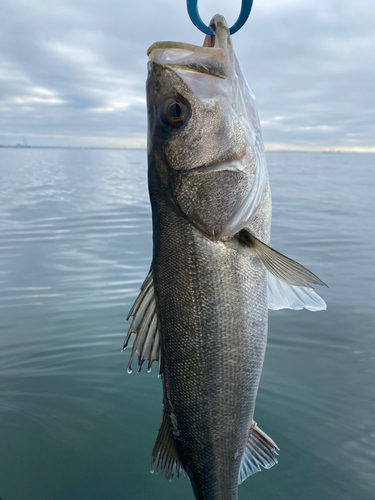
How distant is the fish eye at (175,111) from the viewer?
73.4 inches

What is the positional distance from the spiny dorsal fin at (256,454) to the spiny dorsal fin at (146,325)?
66 centimetres

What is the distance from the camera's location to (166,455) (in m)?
2.05

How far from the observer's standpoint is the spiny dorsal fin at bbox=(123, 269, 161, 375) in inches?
76.7

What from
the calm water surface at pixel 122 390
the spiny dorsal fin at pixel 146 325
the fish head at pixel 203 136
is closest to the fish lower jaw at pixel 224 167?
the fish head at pixel 203 136

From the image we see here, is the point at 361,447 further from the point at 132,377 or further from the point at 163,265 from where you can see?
the point at 163,265

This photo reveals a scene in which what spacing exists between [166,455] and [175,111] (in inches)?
64.1

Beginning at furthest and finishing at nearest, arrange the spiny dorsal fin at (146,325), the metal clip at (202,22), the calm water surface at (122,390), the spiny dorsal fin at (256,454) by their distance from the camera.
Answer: the calm water surface at (122,390) < the spiny dorsal fin at (256,454) < the spiny dorsal fin at (146,325) < the metal clip at (202,22)

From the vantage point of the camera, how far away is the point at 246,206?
1.89m

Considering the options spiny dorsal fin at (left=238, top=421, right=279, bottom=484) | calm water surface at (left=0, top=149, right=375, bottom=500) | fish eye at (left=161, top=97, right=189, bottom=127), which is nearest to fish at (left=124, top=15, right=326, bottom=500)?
fish eye at (left=161, top=97, right=189, bottom=127)

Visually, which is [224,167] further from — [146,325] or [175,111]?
[146,325]

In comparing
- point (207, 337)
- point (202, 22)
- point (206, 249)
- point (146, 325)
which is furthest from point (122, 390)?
point (202, 22)

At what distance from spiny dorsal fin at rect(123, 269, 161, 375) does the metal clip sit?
1128 mm

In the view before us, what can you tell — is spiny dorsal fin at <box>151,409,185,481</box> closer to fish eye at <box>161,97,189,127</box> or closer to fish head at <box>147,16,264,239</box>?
fish head at <box>147,16,264,239</box>

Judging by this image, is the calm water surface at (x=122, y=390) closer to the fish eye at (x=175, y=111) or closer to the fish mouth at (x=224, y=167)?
the fish mouth at (x=224, y=167)
